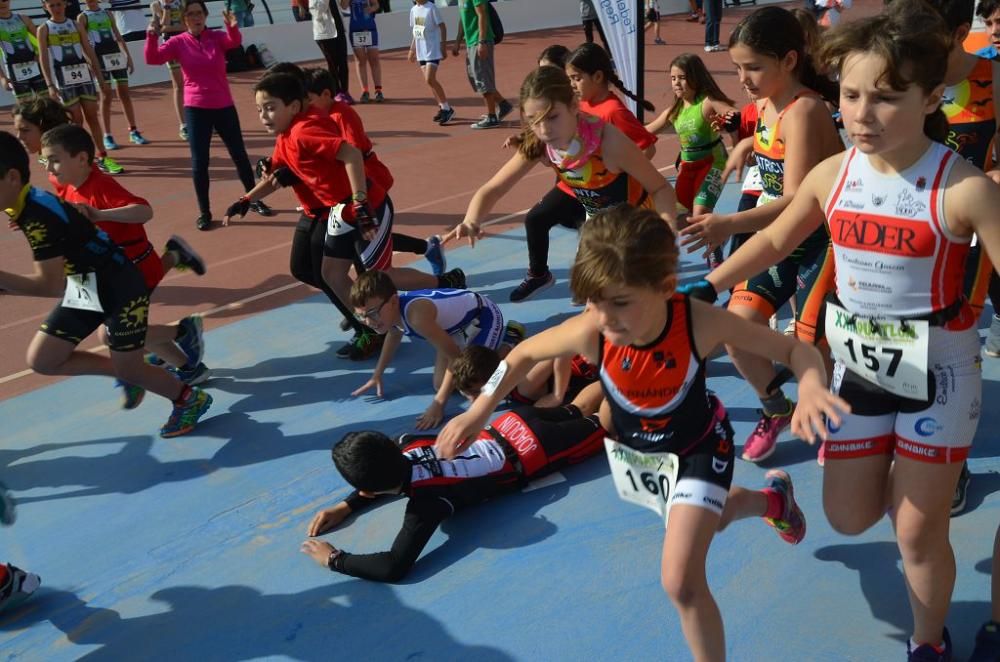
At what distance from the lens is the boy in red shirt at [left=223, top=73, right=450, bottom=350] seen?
572 cm

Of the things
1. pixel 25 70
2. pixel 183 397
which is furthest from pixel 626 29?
pixel 25 70

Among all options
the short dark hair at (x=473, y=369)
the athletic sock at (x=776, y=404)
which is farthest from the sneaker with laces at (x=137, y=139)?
the athletic sock at (x=776, y=404)

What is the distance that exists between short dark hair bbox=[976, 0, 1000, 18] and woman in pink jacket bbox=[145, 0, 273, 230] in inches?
246

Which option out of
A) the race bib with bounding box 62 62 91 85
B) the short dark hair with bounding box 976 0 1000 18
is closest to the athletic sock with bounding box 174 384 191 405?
the short dark hair with bounding box 976 0 1000 18

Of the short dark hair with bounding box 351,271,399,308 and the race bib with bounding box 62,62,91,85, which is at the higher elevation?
the race bib with bounding box 62,62,91,85

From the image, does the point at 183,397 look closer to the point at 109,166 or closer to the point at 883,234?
the point at 883,234

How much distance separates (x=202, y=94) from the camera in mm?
8695

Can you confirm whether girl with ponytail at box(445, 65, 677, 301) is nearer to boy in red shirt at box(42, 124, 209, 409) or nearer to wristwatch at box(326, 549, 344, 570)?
wristwatch at box(326, 549, 344, 570)

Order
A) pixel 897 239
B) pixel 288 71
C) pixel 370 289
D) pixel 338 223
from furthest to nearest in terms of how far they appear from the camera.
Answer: pixel 288 71, pixel 338 223, pixel 370 289, pixel 897 239

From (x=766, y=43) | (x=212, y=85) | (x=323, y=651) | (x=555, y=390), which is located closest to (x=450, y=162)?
(x=212, y=85)

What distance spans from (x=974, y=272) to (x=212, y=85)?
7.30m

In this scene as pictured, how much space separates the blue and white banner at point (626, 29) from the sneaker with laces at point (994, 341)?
3.58m

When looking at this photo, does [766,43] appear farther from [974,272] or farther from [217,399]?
[217,399]

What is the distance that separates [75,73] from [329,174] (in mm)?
6089
